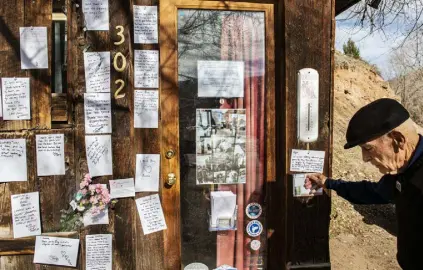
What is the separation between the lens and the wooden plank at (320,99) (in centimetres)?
321

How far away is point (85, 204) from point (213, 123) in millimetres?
1202

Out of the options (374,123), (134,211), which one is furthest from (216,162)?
(374,123)

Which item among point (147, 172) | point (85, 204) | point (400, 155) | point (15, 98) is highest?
point (15, 98)

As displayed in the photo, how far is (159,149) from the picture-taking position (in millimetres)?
3145

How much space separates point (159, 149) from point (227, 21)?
120cm

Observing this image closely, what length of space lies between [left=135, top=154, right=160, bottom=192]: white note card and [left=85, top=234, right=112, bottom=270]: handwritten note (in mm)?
478

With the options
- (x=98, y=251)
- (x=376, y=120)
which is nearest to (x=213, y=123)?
(x=98, y=251)

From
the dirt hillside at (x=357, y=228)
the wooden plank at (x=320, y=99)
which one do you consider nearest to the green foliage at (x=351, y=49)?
the dirt hillside at (x=357, y=228)

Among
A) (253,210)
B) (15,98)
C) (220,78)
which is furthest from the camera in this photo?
(253,210)

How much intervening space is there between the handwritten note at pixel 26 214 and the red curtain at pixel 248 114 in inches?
57.6

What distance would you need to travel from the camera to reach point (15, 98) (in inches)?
118

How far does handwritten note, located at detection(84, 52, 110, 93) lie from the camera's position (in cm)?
304

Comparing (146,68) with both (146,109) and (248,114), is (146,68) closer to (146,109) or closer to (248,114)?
(146,109)

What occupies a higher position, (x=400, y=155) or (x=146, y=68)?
(x=146, y=68)
